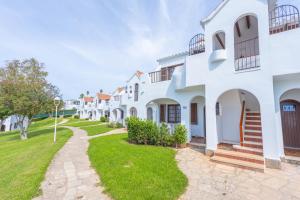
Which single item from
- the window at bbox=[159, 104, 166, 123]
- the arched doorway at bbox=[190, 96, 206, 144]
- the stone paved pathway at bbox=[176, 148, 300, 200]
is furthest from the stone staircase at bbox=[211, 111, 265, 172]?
the window at bbox=[159, 104, 166, 123]

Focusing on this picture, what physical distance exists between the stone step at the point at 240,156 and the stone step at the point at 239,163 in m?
0.17

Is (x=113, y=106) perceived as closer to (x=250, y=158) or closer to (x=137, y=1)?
(x=137, y=1)

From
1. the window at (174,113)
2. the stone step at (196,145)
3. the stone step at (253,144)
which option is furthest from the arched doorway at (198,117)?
the stone step at (253,144)

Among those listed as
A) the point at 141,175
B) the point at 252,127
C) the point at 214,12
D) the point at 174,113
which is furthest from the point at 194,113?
the point at 141,175

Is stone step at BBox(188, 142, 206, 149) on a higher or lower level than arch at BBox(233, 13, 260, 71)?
lower

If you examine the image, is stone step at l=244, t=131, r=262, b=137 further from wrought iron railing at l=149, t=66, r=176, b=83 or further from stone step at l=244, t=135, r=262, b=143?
wrought iron railing at l=149, t=66, r=176, b=83

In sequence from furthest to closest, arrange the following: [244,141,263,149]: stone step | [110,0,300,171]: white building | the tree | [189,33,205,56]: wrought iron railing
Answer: the tree, [189,33,205,56]: wrought iron railing, [244,141,263,149]: stone step, [110,0,300,171]: white building

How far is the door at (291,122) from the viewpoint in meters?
8.20

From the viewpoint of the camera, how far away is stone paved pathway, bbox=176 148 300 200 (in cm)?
413

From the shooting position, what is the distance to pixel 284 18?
7.33m

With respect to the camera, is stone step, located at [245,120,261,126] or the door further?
stone step, located at [245,120,261,126]

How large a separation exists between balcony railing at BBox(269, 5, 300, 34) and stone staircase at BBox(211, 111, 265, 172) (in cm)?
506

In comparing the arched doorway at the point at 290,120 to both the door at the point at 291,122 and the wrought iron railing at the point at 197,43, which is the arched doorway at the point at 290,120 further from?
Answer: the wrought iron railing at the point at 197,43

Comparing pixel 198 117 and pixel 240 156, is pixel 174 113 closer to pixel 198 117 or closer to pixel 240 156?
pixel 198 117
